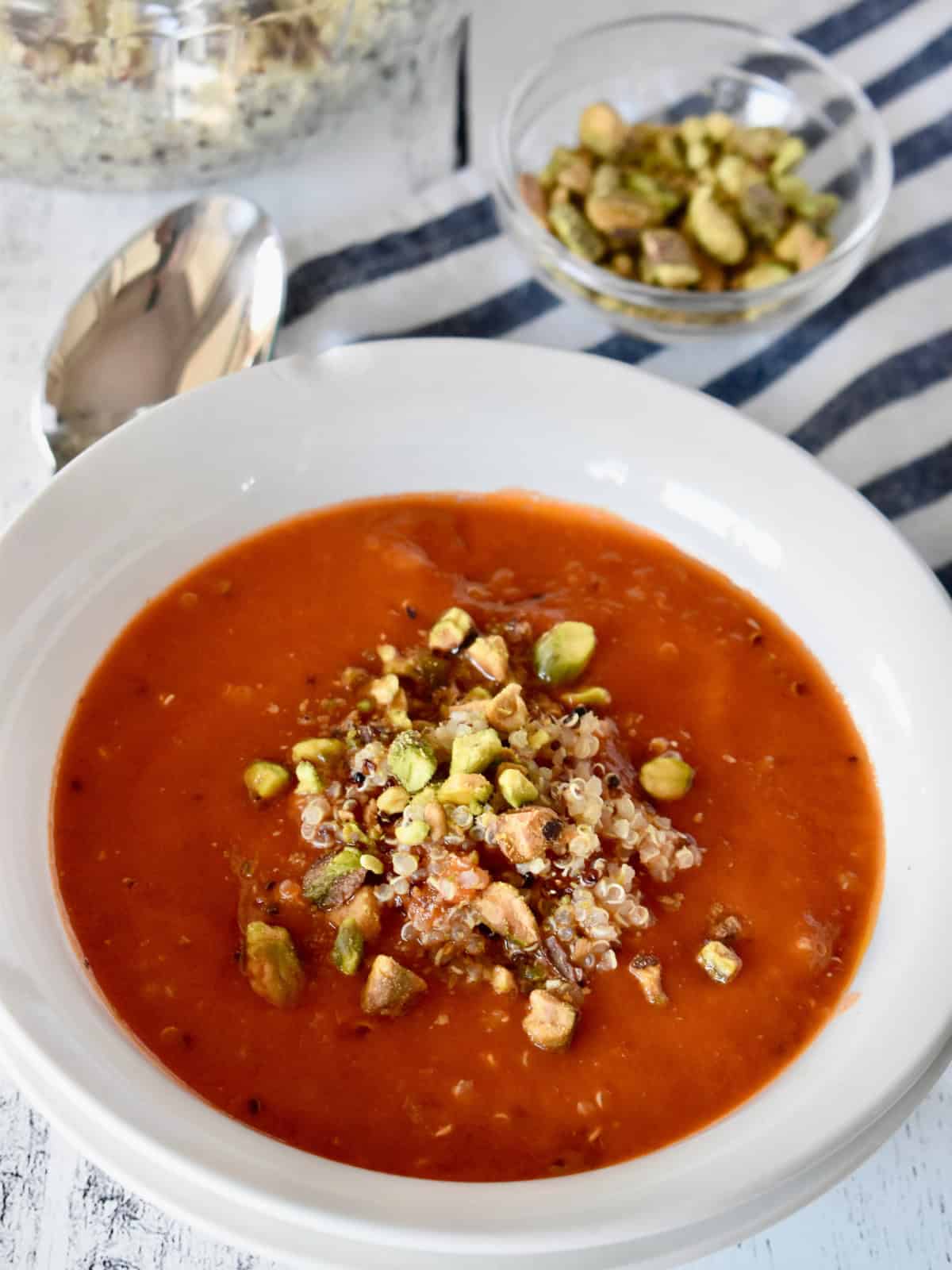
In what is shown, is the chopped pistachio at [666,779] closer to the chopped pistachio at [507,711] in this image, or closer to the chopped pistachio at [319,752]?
the chopped pistachio at [507,711]

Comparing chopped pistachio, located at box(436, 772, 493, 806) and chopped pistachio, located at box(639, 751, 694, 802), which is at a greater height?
chopped pistachio, located at box(436, 772, 493, 806)

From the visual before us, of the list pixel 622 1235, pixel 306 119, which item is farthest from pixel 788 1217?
pixel 306 119

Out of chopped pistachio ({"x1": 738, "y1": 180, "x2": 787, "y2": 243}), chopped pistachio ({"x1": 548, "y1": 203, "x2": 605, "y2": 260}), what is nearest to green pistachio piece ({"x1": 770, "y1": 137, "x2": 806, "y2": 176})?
chopped pistachio ({"x1": 738, "y1": 180, "x2": 787, "y2": 243})

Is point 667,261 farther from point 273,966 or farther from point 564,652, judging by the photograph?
point 273,966

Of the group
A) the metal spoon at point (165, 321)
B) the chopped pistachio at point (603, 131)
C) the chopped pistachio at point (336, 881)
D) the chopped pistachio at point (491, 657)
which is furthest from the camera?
the chopped pistachio at point (603, 131)

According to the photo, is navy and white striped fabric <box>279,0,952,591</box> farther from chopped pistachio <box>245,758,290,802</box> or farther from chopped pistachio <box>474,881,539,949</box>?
chopped pistachio <box>474,881,539,949</box>

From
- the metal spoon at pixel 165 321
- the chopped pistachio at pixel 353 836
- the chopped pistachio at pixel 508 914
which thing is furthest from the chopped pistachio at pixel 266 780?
the metal spoon at pixel 165 321
